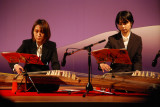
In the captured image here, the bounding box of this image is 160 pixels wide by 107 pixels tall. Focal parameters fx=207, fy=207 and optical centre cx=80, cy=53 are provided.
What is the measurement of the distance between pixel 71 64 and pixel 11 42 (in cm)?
136

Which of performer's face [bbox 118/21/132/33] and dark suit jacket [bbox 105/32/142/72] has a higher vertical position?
performer's face [bbox 118/21/132/33]

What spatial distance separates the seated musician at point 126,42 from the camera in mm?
3119

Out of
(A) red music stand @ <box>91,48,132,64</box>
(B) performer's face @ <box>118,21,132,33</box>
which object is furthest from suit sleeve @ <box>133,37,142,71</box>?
(A) red music stand @ <box>91,48,132,64</box>

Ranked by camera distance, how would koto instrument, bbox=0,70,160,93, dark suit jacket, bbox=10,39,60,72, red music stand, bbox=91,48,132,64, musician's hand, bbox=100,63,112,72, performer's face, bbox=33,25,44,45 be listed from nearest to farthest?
red music stand, bbox=91,48,132,64
koto instrument, bbox=0,70,160,93
musician's hand, bbox=100,63,112,72
performer's face, bbox=33,25,44,45
dark suit jacket, bbox=10,39,60,72

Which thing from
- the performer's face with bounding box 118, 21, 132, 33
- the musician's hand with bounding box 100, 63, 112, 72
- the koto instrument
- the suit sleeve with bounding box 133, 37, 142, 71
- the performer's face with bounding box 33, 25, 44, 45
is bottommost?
the koto instrument

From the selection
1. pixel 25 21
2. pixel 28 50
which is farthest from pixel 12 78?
pixel 25 21

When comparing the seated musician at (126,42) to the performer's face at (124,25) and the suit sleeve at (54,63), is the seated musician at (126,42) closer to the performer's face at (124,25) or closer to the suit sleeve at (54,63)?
the performer's face at (124,25)

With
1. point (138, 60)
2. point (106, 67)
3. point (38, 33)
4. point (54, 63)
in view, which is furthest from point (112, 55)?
point (38, 33)

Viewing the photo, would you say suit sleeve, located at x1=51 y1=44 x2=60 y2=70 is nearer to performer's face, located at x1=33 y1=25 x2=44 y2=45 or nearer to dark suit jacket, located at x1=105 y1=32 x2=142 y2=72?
performer's face, located at x1=33 y1=25 x2=44 y2=45

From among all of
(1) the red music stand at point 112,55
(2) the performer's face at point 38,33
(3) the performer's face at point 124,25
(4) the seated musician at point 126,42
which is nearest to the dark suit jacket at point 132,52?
(4) the seated musician at point 126,42

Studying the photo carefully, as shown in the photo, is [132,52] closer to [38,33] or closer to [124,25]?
[124,25]

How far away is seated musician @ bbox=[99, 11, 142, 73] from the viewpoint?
3.12m

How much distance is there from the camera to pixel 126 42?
131 inches

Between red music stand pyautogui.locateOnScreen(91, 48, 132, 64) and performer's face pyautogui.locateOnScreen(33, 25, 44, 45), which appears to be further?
performer's face pyautogui.locateOnScreen(33, 25, 44, 45)
